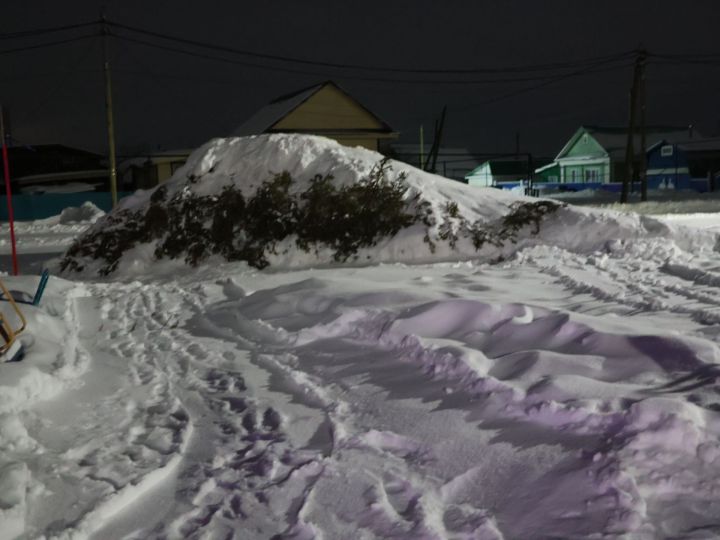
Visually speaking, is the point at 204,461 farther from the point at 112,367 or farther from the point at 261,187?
the point at 261,187

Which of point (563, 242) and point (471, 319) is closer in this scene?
point (471, 319)

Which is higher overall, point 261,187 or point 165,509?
point 261,187

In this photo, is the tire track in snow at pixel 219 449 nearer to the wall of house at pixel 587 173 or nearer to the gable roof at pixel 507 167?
the wall of house at pixel 587 173

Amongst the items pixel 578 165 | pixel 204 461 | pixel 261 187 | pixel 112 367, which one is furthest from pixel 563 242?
pixel 578 165

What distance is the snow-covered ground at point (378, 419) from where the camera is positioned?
304cm

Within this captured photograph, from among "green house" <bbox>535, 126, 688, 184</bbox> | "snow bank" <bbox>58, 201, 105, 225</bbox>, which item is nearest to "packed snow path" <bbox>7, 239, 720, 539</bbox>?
"snow bank" <bbox>58, 201, 105, 225</bbox>

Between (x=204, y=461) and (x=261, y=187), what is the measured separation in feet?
29.7

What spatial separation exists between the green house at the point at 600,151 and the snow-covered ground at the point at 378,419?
5537cm

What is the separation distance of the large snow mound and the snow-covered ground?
3.62 meters

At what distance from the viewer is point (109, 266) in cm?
1183

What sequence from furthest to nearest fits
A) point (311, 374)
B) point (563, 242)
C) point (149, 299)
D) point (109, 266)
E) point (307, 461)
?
point (109, 266) < point (563, 242) < point (149, 299) < point (311, 374) < point (307, 461)

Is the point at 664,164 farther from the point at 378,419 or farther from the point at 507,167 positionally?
the point at 378,419

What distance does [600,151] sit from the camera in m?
59.2

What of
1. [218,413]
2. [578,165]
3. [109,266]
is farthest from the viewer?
[578,165]
